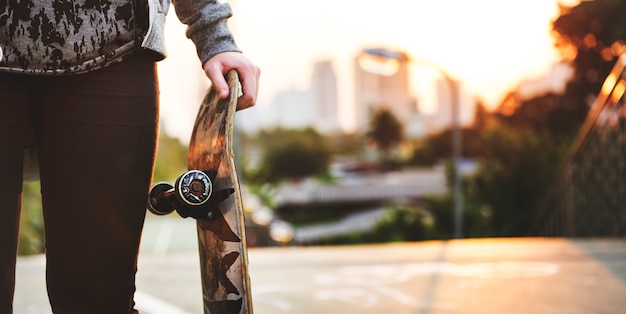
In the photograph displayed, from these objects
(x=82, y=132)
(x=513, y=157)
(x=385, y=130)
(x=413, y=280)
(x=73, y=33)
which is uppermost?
(x=385, y=130)

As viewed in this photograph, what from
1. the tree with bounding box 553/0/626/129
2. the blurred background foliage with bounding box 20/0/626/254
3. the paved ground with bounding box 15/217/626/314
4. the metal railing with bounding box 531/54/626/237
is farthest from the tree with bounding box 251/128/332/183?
the paved ground with bounding box 15/217/626/314

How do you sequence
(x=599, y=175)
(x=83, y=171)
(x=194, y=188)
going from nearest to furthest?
(x=83, y=171) → (x=194, y=188) → (x=599, y=175)

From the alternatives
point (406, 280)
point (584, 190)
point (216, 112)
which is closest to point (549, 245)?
point (406, 280)

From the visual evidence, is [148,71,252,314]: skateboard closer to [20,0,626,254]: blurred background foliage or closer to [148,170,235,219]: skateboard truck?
[148,170,235,219]: skateboard truck

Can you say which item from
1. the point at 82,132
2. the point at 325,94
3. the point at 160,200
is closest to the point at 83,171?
the point at 82,132

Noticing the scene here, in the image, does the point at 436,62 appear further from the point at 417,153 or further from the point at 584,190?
the point at 417,153

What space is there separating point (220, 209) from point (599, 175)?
19.9 ft

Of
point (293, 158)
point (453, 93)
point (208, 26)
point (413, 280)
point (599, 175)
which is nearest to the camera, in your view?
point (208, 26)

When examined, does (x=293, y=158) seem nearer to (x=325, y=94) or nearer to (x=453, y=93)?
(x=325, y=94)

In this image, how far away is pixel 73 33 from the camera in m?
1.16

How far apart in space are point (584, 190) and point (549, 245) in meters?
2.68

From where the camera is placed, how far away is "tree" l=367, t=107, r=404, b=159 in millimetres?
77438

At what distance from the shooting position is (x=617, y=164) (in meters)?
6.19

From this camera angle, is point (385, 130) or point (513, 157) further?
point (385, 130)
